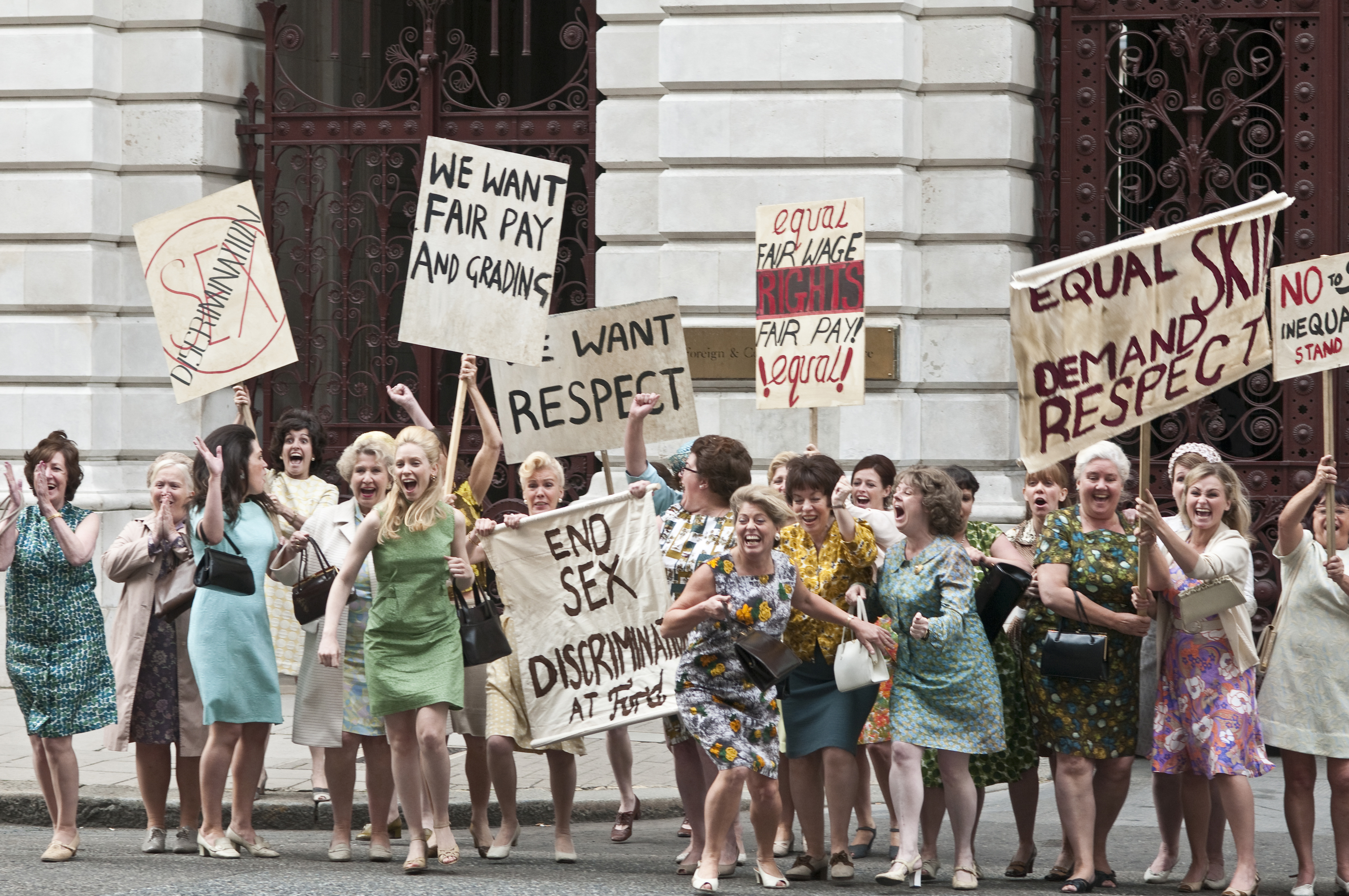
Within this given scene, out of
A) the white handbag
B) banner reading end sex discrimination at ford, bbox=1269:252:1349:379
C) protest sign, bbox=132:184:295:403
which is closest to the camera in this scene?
the white handbag

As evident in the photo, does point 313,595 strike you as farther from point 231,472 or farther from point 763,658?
point 763,658

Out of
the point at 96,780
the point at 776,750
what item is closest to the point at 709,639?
the point at 776,750

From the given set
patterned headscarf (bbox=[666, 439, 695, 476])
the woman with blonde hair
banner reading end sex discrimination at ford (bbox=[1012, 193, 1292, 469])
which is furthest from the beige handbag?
the woman with blonde hair

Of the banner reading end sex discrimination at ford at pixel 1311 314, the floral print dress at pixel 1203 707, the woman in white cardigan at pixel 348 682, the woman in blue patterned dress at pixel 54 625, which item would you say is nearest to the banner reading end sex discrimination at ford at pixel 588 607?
the woman in white cardigan at pixel 348 682

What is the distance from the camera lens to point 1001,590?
7.26 metres

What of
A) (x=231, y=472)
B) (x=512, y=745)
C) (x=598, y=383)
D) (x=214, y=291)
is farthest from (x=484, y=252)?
(x=512, y=745)

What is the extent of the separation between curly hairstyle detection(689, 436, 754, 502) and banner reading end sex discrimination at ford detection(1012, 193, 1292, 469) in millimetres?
1124

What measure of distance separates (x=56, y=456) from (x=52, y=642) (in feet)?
2.61

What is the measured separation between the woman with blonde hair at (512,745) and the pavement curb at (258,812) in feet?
2.32

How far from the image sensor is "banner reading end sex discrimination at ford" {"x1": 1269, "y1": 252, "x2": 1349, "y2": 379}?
310 inches

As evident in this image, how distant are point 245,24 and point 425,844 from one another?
7.68 metres

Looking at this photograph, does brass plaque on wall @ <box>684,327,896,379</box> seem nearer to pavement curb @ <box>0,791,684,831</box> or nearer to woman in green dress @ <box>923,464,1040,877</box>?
pavement curb @ <box>0,791,684,831</box>

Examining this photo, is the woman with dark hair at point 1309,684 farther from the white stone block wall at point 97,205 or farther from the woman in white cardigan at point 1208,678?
the white stone block wall at point 97,205

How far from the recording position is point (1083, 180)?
472 inches
